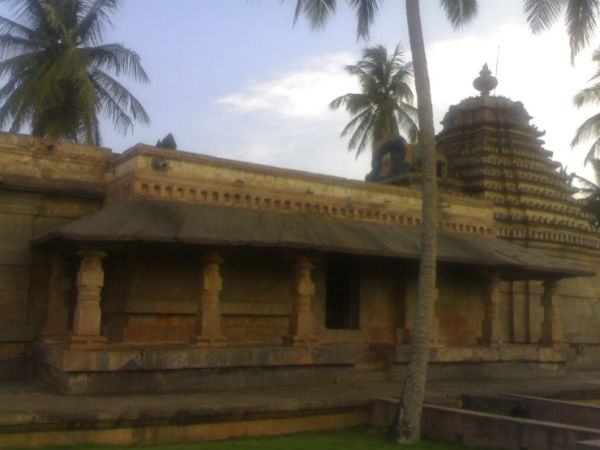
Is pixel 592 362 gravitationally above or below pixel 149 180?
below

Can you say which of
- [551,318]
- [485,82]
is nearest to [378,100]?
[485,82]

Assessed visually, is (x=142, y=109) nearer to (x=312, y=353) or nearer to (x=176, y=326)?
(x=176, y=326)

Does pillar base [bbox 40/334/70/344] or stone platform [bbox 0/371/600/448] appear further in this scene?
pillar base [bbox 40/334/70/344]

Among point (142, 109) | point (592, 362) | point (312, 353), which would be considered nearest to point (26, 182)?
point (312, 353)

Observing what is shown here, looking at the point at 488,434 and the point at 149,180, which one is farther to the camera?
the point at 149,180

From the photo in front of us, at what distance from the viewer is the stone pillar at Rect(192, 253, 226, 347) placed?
12133mm

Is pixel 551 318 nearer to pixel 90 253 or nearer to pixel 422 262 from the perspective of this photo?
pixel 422 262

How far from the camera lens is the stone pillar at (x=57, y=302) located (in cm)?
1295

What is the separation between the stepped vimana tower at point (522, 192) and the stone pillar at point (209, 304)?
10.9 metres

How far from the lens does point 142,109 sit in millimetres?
22125

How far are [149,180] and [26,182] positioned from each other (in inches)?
97.8

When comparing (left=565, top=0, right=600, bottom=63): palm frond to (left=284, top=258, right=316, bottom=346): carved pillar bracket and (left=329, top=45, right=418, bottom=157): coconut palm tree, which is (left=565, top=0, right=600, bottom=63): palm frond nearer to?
(left=284, top=258, right=316, bottom=346): carved pillar bracket

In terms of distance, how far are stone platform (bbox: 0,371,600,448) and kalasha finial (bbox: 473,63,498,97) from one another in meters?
15.2

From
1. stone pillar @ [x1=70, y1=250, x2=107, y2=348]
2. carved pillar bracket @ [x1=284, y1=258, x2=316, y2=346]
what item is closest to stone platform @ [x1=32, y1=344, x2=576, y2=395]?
stone pillar @ [x1=70, y1=250, x2=107, y2=348]
